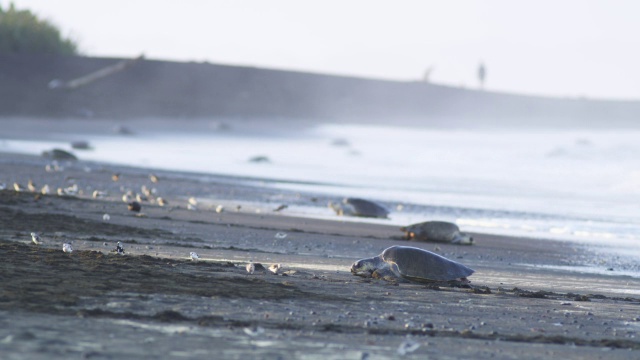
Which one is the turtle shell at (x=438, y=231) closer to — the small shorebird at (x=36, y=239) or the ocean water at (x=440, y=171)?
the ocean water at (x=440, y=171)

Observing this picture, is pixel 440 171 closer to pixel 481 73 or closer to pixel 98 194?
pixel 98 194

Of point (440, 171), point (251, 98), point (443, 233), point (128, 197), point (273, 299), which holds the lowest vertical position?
point (273, 299)

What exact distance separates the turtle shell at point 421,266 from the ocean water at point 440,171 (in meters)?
5.07

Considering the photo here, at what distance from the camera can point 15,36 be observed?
54656 mm

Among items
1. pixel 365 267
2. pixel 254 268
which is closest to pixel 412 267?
pixel 365 267

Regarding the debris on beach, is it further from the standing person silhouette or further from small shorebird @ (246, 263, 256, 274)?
the standing person silhouette

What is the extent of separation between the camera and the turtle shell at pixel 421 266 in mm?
9633

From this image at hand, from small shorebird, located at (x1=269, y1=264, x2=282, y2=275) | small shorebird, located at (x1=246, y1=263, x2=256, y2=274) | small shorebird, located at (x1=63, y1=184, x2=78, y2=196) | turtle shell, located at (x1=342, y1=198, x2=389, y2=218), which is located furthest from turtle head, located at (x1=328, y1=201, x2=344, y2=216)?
small shorebird, located at (x1=246, y1=263, x2=256, y2=274)

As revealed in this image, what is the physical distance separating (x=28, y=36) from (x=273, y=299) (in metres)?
50.0

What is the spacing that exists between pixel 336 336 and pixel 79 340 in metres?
1.53

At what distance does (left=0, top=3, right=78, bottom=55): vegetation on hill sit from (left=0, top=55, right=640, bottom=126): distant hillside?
242cm

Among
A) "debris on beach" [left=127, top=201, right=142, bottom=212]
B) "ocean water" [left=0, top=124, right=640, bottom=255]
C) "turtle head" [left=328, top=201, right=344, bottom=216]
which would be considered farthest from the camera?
"ocean water" [left=0, top=124, right=640, bottom=255]

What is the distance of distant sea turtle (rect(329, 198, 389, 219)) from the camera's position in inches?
661

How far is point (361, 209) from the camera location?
16.7 meters
